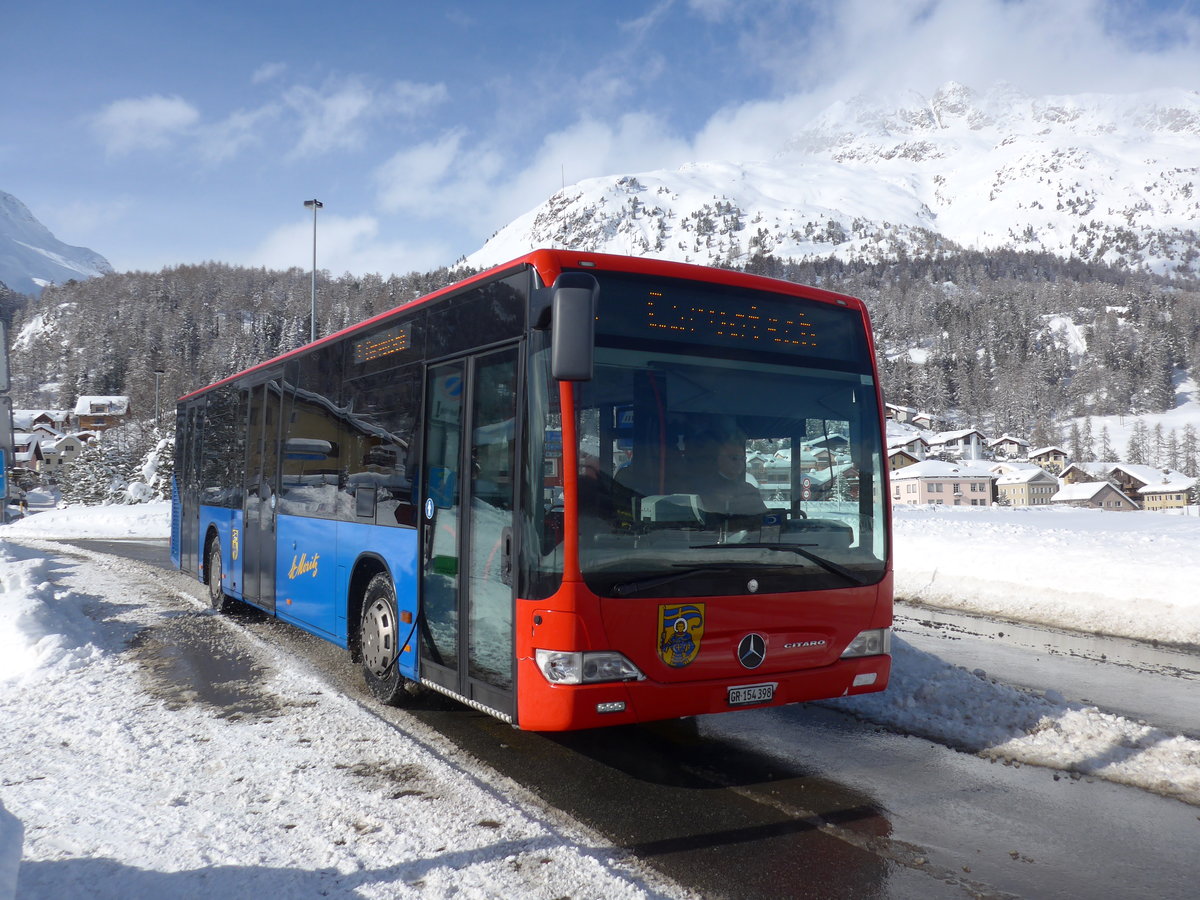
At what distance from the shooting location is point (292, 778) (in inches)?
210

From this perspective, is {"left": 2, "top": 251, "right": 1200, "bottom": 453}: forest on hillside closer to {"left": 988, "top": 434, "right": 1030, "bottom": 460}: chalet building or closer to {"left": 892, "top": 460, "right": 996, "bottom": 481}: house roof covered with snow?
{"left": 988, "top": 434, "right": 1030, "bottom": 460}: chalet building

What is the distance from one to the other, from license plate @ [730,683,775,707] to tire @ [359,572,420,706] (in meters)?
2.52

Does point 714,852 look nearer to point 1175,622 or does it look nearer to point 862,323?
point 862,323

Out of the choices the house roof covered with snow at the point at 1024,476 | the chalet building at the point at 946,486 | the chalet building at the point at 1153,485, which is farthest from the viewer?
the house roof covered with snow at the point at 1024,476

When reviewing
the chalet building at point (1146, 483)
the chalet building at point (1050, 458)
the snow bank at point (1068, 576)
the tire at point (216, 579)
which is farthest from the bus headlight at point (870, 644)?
the chalet building at point (1050, 458)

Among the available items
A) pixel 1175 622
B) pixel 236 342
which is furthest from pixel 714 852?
pixel 236 342

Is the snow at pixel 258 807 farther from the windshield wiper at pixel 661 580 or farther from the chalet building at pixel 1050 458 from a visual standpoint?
the chalet building at pixel 1050 458

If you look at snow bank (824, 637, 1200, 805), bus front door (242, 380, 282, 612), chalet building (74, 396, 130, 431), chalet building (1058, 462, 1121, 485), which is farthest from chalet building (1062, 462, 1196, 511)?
chalet building (74, 396, 130, 431)

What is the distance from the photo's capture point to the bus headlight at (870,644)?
5781 millimetres

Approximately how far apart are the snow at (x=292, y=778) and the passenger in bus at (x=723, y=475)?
1920 mm

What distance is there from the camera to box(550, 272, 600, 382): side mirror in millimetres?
4750

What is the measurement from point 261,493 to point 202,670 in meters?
2.22

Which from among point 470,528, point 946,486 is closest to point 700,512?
point 470,528

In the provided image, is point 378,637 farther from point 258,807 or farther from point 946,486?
point 946,486
